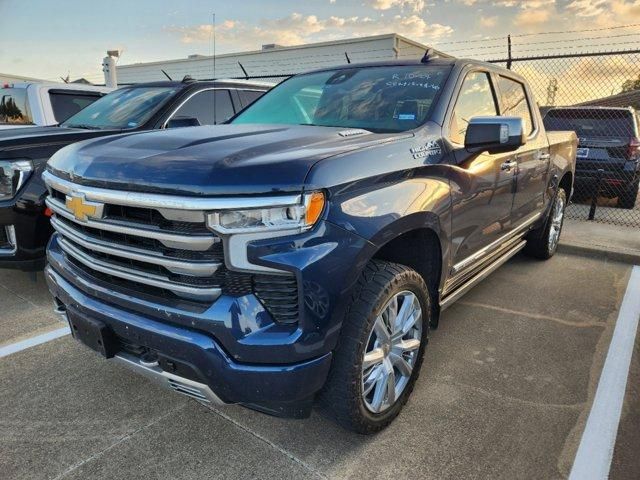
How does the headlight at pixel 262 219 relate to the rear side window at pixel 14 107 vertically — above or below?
below

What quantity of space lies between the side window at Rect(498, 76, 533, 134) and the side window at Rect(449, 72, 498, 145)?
0.27m

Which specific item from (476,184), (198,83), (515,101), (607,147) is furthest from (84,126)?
(607,147)

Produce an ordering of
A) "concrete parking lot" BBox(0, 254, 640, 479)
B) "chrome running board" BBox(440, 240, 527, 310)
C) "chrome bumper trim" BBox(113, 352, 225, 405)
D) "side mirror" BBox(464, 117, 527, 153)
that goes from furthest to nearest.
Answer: "chrome running board" BBox(440, 240, 527, 310) → "side mirror" BBox(464, 117, 527, 153) → "concrete parking lot" BBox(0, 254, 640, 479) → "chrome bumper trim" BBox(113, 352, 225, 405)

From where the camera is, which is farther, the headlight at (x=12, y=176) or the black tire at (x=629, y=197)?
the black tire at (x=629, y=197)

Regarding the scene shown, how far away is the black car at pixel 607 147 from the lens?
8008 millimetres

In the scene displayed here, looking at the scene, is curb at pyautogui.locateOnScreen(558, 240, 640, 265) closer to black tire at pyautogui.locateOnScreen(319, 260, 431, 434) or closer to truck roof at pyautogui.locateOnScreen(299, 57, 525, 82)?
truck roof at pyautogui.locateOnScreen(299, 57, 525, 82)

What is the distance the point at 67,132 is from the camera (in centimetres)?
445

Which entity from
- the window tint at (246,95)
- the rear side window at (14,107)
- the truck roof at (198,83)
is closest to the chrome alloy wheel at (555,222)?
the window tint at (246,95)

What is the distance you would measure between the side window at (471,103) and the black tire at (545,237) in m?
1.89

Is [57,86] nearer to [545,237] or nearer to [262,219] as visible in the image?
[262,219]

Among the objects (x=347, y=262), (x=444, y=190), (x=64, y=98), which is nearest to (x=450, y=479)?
(x=347, y=262)

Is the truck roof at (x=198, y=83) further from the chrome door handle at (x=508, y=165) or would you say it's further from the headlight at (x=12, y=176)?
the chrome door handle at (x=508, y=165)

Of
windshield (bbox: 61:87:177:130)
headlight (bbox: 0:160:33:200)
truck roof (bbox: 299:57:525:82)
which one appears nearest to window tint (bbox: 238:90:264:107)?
windshield (bbox: 61:87:177:130)

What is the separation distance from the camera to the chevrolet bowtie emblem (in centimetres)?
216
